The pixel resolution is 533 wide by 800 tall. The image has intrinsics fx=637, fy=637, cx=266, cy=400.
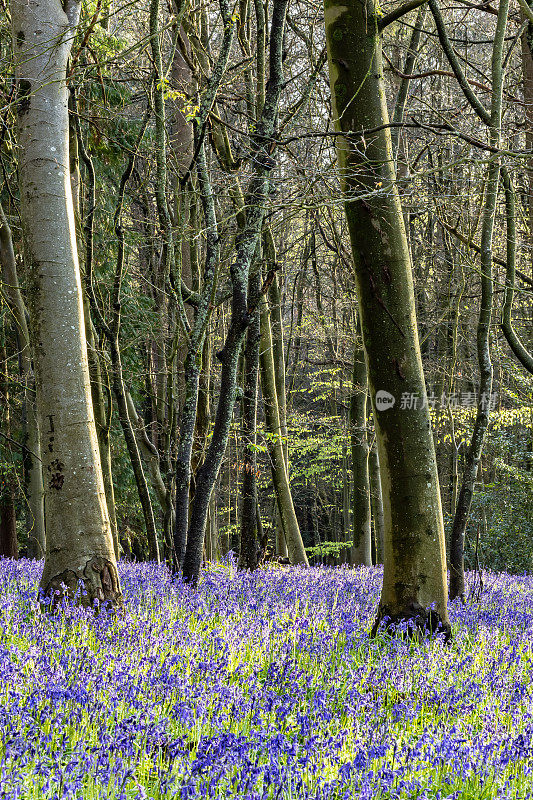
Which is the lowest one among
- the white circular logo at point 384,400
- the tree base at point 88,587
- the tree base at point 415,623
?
the tree base at point 415,623

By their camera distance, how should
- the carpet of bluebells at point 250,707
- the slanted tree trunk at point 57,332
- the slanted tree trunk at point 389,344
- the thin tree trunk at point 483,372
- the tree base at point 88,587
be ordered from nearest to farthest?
the carpet of bluebells at point 250,707
the tree base at point 88,587
the slanted tree trunk at point 57,332
the slanted tree trunk at point 389,344
the thin tree trunk at point 483,372

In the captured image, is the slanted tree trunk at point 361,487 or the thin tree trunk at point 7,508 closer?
the thin tree trunk at point 7,508

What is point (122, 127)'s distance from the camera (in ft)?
35.4

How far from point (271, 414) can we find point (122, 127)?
18.0ft

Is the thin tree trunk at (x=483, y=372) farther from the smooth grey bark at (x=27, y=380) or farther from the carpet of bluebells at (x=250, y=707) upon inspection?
the smooth grey bark at (x=27, y=380)

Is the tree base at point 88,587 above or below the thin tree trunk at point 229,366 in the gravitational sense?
below

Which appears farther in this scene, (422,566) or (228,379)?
(228,379)

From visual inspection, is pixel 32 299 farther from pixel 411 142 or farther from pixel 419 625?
pixel 411 142

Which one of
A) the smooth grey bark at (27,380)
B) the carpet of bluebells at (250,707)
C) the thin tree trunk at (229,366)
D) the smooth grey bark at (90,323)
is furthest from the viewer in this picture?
the smooth grey bark at (27,380)

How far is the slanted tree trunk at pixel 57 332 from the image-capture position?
4.54 metres

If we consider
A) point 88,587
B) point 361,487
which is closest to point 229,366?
point 88,587

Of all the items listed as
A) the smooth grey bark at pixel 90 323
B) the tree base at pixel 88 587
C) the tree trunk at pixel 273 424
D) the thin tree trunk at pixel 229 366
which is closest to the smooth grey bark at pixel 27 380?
the smooth grey bark at pixel 90 323

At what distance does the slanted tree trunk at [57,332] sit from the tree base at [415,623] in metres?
1.95

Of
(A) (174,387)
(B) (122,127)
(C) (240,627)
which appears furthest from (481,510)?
(C) (240,627)
